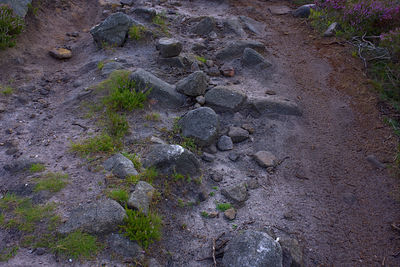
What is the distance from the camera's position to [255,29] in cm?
747

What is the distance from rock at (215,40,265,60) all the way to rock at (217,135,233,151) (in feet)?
7.81

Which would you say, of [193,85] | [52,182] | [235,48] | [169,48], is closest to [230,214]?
[52,182]

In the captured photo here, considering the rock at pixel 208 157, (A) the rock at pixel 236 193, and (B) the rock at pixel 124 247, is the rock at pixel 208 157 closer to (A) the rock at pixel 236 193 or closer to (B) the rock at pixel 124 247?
(A) the rock at pixel 236 193

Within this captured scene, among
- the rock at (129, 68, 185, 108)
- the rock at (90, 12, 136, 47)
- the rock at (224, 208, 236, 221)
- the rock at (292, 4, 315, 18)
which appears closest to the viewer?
the rock at (224, 208, 236, 221)

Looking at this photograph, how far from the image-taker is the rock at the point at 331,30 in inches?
275

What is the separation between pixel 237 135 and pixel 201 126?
52 cm

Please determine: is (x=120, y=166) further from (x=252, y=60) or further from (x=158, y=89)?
(x=252, y=60)

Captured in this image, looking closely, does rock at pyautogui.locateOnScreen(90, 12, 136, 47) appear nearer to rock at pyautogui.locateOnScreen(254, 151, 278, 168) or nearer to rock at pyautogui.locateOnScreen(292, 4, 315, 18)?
rock at pyautogui.locateOnScreen(254, 151, 278, 168)

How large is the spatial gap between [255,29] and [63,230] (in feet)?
20.3

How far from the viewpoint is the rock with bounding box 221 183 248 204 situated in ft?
11.3

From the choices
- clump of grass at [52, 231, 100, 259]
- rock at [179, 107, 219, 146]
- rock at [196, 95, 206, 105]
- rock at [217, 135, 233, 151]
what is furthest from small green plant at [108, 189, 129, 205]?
rock at [196, 95, 206, 105]

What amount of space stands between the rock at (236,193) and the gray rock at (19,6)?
16.9 ft

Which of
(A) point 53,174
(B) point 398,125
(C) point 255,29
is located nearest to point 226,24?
(C) point 255,29

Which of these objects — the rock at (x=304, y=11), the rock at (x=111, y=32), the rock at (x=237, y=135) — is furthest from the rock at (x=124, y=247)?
the rock at (x=304, y=11)
